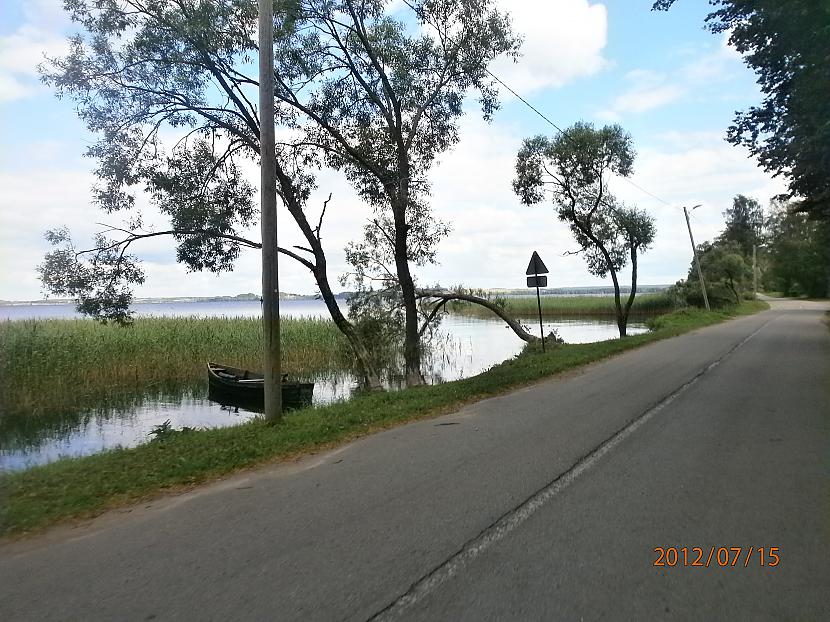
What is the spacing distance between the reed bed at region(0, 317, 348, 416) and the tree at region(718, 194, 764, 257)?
89930mm

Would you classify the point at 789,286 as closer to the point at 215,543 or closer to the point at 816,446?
the point at 816,446

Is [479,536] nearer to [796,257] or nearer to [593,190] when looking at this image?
[593,190]

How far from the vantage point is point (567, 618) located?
3234mm

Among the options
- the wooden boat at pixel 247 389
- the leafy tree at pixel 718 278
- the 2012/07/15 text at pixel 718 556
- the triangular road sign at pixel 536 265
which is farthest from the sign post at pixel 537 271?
the leafy tree at pixel 718 278

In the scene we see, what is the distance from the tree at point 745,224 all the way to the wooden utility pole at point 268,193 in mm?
101347

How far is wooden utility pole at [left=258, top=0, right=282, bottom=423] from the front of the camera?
881 cm

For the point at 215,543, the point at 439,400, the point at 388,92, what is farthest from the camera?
the point at 388,92

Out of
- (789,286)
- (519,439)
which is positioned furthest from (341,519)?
(789,286)

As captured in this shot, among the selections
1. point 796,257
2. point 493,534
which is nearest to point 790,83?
point 493,534

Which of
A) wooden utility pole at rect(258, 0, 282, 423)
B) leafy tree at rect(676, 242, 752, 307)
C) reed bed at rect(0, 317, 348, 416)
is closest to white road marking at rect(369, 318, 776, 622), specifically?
wooden utility pole at rect(258, 0, 282, 423)

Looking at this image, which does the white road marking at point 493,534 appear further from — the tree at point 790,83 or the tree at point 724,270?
the tree at point 724,270

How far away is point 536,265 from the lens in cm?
1767

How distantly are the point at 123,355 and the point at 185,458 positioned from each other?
1635 centimetres

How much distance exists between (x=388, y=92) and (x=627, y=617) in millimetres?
15193
